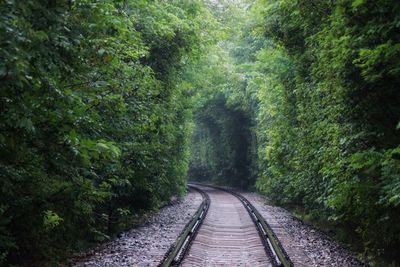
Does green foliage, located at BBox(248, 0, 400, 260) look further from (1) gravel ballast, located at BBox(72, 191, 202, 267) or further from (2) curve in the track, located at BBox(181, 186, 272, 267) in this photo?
(1) gravel ballast, located at BBox(72, 191, 202, 267)

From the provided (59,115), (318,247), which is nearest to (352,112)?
(318,247)

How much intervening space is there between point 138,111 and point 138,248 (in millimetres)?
3253

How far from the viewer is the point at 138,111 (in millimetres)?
9164

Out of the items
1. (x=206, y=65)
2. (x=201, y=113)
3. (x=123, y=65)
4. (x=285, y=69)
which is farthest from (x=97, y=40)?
(x=201, y=113)

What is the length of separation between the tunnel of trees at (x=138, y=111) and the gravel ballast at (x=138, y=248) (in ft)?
1.49

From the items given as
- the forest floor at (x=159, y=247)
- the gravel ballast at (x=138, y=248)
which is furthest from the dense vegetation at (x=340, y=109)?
the gravel ballast at (x=138, y=248)

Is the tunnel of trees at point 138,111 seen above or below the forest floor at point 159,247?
above

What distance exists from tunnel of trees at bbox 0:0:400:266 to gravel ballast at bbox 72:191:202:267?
455 mm

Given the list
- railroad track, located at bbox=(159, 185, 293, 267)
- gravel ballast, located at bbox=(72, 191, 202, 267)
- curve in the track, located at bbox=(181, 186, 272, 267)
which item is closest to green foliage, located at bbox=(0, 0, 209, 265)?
gravel ballast, located at bbox=(72, 191, 202, 267)

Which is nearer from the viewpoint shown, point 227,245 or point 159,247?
point 159,247

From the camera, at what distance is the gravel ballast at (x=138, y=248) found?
28.4 feet

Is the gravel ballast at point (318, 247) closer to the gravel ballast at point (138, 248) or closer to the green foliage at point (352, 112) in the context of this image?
the green foliage at point (352, 112)

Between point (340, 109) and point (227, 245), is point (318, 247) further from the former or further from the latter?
point (340, 109)

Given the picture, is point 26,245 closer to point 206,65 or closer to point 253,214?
point 253,214
